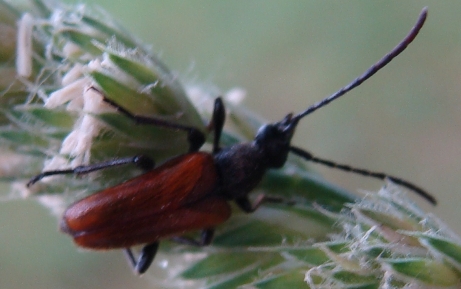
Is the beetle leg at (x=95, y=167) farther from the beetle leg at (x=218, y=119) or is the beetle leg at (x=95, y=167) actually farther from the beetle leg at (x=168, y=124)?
the beetle leg at (x=218, y=119)

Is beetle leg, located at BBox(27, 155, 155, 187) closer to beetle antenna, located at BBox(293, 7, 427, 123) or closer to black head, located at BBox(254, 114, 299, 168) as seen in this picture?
black head, located at BBox(254, 114, 299, 168)

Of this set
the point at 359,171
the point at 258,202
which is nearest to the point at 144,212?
the point at 258,202

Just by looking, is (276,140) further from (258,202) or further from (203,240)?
(203,240)

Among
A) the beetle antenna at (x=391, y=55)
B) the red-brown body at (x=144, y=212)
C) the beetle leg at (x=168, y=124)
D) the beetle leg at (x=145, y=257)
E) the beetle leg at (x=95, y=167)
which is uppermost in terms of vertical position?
the beetle antenna at (x=391, y=55)

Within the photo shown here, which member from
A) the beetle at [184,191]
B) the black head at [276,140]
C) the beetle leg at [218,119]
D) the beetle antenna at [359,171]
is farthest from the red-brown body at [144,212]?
the beetle antenna at [359,171]

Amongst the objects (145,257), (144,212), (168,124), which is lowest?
(145,257)

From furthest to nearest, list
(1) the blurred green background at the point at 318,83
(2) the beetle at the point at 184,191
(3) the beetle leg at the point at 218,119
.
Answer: (1) the blurred green background at the point at 318,83 < (3) the beetle leg at the point at 218,119 < (2) the beetle at the point at 184,191
